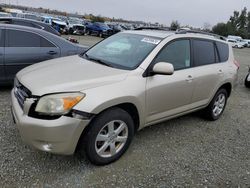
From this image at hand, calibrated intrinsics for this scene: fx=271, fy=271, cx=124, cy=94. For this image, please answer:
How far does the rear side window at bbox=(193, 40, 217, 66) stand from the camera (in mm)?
4410

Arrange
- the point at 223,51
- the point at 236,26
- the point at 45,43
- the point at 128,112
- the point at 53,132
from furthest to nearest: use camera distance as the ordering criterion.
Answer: the point at 236,26 < the point at 45,43 < the point at 223,51 < the point at 128,112 < the point at 53,132

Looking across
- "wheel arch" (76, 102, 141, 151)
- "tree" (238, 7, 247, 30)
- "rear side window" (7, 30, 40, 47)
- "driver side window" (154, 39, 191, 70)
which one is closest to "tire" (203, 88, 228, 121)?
"driver side window" (154, 39, 191, 70)

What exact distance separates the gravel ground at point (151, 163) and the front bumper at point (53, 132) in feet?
1.29

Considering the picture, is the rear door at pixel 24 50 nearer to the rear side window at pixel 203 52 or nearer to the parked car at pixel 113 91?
the parked car at pixel 113 91

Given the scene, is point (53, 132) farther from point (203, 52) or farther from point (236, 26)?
point (236, 26)

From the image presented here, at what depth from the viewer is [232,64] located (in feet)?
17.2

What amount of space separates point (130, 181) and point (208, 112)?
257 centimetres

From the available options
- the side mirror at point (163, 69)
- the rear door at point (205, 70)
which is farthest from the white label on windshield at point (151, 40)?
the rear door at point (205, 70)

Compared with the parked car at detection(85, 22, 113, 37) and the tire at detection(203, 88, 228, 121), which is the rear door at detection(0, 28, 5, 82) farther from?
the parked car at detection(85, 22, 113, 37)

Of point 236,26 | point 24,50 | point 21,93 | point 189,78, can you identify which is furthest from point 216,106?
point 236,26

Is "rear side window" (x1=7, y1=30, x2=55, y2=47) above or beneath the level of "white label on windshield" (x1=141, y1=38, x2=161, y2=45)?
beneath

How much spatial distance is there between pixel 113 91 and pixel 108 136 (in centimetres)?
56

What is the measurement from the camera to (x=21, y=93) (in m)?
3.16

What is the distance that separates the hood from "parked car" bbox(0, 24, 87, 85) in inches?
83.4
